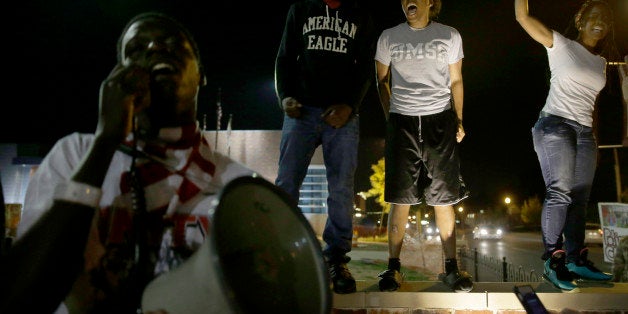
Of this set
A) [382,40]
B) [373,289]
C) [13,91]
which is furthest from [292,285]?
[13,91]

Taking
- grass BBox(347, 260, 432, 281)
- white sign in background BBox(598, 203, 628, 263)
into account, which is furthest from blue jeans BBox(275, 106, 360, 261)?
grass BBox(347, 260, 432, 281)

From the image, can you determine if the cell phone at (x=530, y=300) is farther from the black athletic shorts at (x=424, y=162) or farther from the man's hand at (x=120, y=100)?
the man's hand at (x=120, y=100)

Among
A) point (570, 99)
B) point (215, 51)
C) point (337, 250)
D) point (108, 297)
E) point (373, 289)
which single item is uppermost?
point (215, 51)

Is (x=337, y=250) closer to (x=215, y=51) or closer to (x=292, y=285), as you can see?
(x=292, y=285)

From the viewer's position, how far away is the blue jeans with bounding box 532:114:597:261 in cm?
362

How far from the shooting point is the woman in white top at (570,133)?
3.64m

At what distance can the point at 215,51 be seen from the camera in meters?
15.2

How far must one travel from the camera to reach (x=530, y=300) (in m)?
2.66

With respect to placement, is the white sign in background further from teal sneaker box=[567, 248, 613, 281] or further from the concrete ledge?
the concrete ledge

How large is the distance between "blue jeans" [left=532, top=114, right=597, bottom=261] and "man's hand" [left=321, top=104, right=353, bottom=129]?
1679 millimetres

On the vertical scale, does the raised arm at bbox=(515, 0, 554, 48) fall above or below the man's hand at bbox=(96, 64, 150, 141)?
above

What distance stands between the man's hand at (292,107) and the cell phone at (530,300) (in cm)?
183

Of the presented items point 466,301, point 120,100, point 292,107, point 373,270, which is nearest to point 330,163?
point 292,107

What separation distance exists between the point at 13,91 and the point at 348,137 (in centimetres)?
1465
